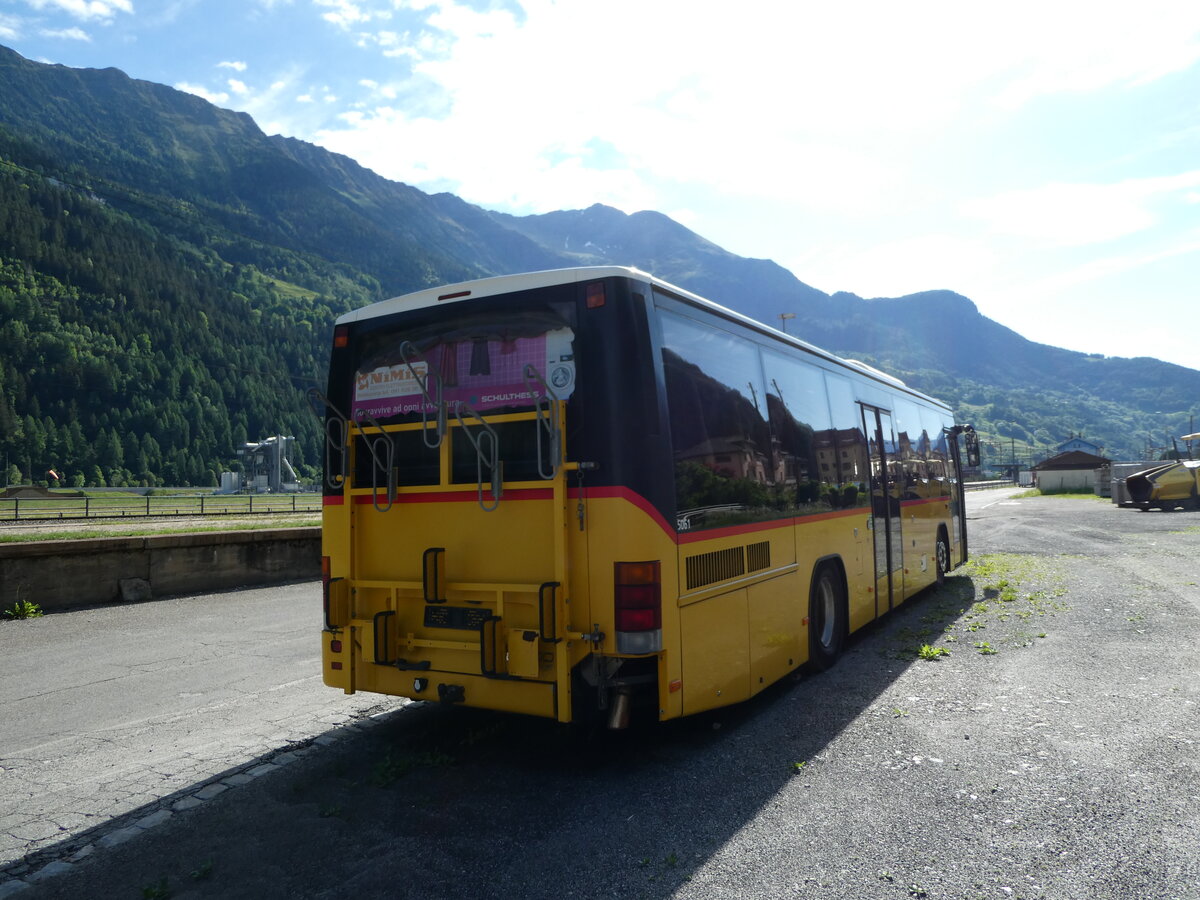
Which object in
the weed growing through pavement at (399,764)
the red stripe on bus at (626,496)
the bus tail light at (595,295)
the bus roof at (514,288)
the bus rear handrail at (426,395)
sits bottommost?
the weed growing through pavement at (399,764)

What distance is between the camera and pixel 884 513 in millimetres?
9281

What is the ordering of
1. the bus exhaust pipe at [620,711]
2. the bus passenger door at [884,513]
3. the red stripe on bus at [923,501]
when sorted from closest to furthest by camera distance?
the bus exhaust pipe at [620,711], the bus passenger door at [884,513], the red stripe on bus at [923,501]

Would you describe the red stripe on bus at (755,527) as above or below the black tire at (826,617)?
above

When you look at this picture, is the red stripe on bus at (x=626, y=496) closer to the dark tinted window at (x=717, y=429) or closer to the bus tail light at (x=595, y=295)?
the dark tinted window at (x=717, y=429)

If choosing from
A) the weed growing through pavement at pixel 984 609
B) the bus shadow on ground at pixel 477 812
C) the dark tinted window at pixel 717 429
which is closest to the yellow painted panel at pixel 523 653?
the bus shadow on ground at pixel 477 812

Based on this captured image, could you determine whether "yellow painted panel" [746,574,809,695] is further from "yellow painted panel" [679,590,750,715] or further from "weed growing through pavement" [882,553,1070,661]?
"weed growing through pavement" [882,553,1070,661]

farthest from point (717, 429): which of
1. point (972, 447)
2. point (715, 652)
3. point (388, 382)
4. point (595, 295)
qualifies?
point (972, 447)

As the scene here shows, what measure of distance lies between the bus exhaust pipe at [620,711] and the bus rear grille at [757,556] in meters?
1.49

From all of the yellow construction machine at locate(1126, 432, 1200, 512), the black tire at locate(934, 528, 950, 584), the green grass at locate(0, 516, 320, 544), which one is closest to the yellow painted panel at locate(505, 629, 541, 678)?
the black tire at locate(934, 528, 950, 584)

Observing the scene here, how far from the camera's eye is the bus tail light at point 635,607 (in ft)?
15.0

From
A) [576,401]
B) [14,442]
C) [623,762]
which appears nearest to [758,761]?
[623,762]

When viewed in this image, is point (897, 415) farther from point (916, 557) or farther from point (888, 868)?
point (888, 868)

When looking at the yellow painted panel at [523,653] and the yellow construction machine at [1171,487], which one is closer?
the yellow painted panel at [523,653]

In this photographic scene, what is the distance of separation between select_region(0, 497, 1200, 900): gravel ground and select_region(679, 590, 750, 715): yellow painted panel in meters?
0.37
